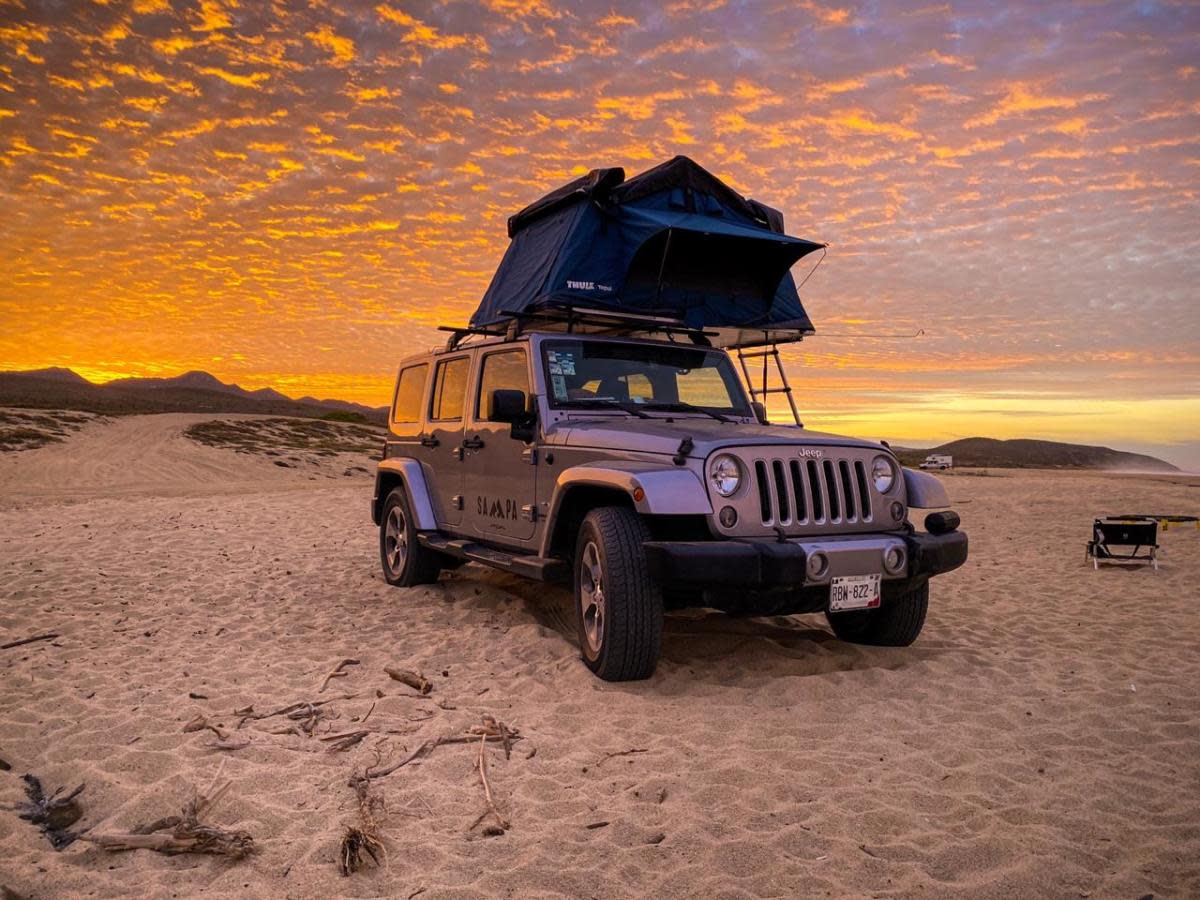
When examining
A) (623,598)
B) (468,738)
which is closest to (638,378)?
(623,598)

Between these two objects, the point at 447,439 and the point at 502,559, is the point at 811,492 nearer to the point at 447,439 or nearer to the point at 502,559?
the point at 502,559

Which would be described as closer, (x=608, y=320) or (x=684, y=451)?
(x=684, y=451)

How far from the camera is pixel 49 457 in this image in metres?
22.7

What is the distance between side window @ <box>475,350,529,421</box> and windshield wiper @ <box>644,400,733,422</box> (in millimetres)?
926

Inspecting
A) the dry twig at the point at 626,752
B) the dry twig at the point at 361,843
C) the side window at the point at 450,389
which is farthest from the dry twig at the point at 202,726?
the side window at the point at 450,389

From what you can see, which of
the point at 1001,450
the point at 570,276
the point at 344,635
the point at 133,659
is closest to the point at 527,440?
the point at 570,276

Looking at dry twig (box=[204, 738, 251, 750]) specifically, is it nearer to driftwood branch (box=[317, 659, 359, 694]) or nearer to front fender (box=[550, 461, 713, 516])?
driftwood branch (box=[317, 659, 359, 694])

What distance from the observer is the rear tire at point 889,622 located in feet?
19.4

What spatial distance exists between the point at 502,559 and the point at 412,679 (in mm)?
1186

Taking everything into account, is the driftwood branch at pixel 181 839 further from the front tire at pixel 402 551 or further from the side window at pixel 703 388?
the front tire at pixel 402 551

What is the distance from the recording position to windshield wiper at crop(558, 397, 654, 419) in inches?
239

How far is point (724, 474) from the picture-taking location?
16.1 ft

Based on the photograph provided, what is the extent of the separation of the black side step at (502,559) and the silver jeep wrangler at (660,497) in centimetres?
2

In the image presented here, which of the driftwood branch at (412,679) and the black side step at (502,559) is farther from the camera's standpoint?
the black side step at (502,559)
